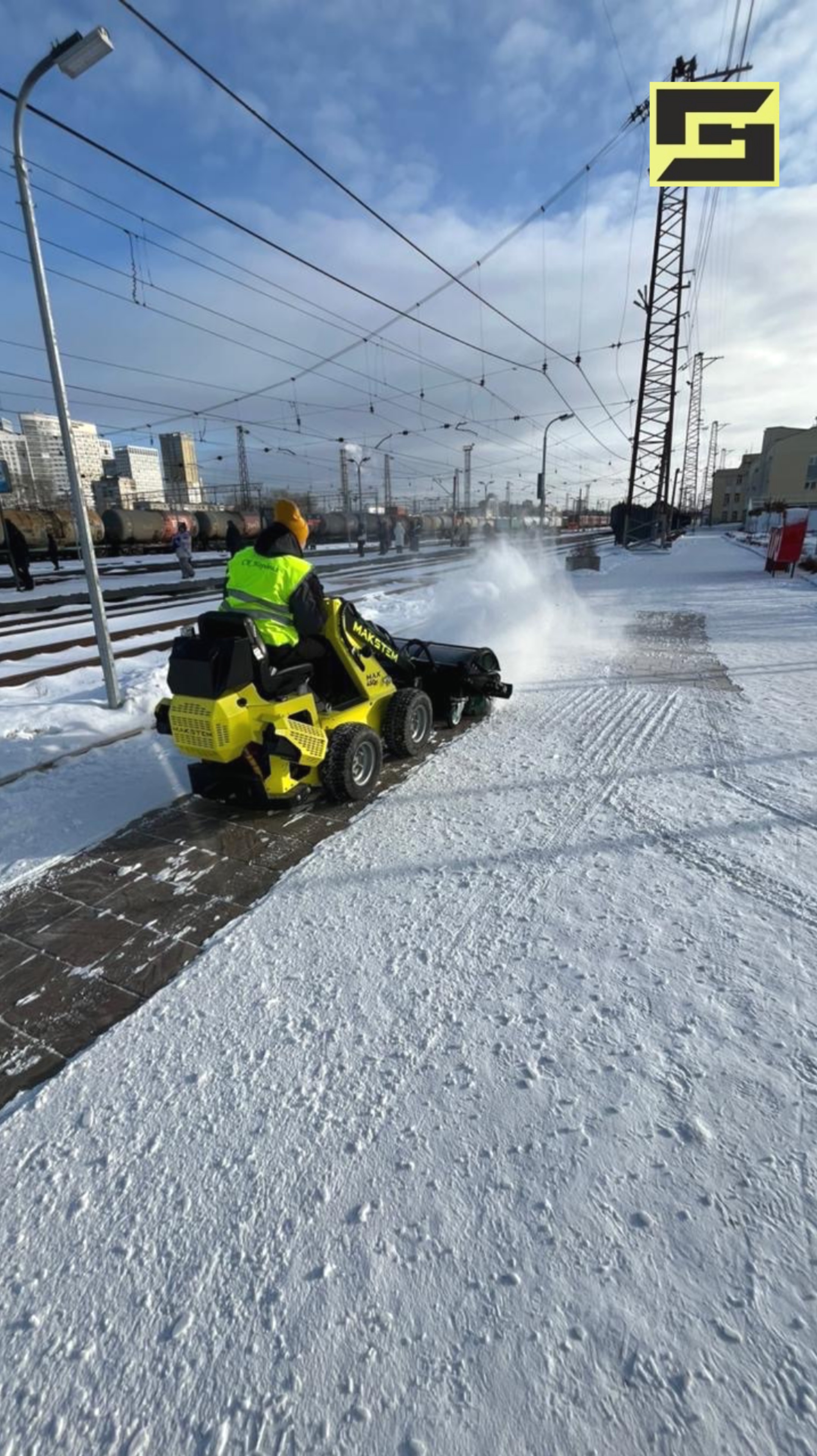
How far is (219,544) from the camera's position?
3672 centimetres

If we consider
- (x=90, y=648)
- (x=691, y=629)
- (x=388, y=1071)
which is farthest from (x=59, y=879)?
(x=691, y=629)

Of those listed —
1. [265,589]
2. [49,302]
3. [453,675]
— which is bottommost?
[453,675]

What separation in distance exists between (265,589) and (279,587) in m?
0.08

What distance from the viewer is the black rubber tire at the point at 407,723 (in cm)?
467

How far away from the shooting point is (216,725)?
11.1ft

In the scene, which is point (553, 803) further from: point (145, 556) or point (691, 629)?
point (145, 556)

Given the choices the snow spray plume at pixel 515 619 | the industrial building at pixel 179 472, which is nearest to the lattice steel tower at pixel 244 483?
the industrial building at pixel 179 472

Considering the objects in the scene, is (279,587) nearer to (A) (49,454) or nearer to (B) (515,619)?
(B) (515,619)

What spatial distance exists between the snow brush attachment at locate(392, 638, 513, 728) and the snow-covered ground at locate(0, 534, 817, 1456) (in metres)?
2.09

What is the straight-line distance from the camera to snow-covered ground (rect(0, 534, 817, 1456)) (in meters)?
1.34

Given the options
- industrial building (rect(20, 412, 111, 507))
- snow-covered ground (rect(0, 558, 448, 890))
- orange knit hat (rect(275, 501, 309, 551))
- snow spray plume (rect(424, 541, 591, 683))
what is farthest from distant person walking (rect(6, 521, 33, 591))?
industrial building (rect(20, 412, 111, 507))

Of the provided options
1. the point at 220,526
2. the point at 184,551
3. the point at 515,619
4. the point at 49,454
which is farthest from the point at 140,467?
the point at 515,619

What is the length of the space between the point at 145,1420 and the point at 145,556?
35130 mm

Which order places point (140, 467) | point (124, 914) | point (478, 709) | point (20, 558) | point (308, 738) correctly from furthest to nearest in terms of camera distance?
point (140, 467)
point (20, 558)
point (478, 709)
point (308, 738)
point (124, 914)
